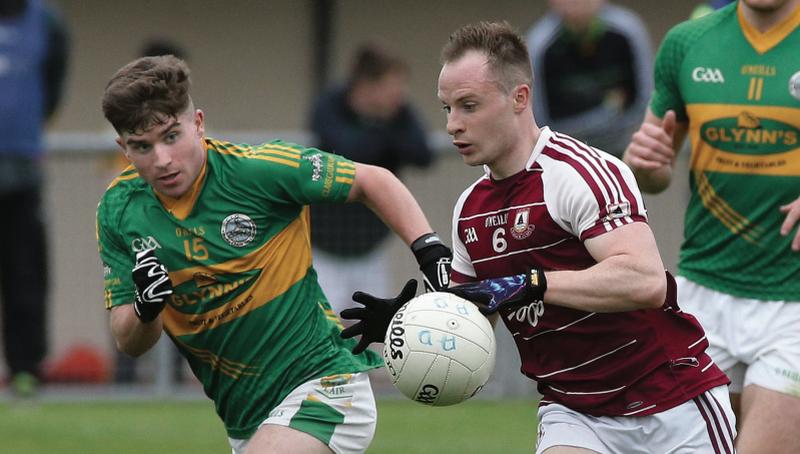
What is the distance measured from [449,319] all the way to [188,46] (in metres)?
10.3

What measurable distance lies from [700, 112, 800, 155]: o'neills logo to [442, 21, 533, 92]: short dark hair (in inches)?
45.8

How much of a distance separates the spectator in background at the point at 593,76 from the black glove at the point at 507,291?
518 centimetres

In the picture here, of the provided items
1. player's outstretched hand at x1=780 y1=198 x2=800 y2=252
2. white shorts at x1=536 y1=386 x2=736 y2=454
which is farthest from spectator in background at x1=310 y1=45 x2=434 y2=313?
white shorts at x1=536 y1=386 x2=736 y2=454

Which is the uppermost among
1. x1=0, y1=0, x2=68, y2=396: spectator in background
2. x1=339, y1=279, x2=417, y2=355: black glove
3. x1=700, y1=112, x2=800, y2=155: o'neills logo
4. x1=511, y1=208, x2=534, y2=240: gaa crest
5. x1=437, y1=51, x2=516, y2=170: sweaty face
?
x1=437, y1=51, x2=516, y2=170: sweaty face

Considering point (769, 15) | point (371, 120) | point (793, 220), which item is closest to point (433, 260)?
point (793, 220)

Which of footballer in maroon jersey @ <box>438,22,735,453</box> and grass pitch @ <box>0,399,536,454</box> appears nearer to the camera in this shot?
footballer in maroon jersey @ <box>438,22,735,453</box>

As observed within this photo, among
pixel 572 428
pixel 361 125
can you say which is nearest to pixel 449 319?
pixel 572 428

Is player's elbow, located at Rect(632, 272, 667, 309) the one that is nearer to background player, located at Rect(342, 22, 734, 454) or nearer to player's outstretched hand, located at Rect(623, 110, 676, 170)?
background player, located at Rect(342, 22, 734, 454)

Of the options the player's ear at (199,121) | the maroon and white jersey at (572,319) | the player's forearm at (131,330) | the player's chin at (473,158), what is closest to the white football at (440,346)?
the maroon and white jersey at (572,319)

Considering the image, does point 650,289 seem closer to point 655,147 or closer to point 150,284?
point 655,147

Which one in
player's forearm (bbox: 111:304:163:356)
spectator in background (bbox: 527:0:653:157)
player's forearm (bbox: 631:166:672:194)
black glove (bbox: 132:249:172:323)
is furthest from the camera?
spectator in background (bbox: 527:0:653:157)

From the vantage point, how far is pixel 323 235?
11602 millimetres

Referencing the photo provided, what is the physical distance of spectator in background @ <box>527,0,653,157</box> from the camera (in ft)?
34.3

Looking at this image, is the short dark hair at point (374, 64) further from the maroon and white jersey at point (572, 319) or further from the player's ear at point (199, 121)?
the maroon and white jersey at point (572, 319)
